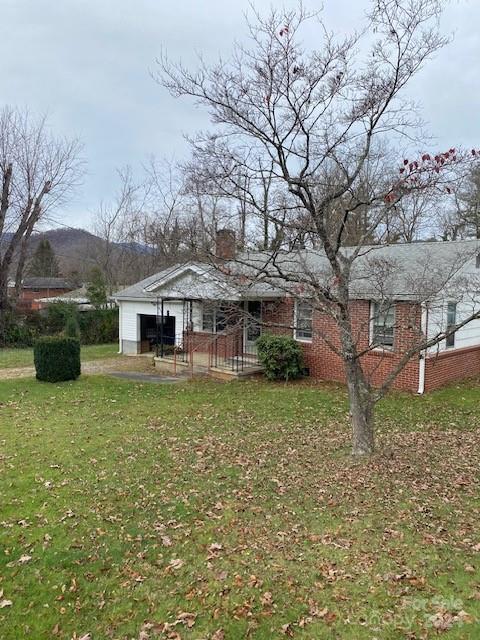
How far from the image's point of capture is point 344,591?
377cm

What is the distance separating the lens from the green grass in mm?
17175

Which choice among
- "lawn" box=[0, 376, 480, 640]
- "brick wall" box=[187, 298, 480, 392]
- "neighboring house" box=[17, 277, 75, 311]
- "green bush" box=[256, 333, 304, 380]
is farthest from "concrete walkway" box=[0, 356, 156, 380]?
"neighboring house" box=[17, 277, 75, 311]

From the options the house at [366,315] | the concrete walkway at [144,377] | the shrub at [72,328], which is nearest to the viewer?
the house at [366,315]

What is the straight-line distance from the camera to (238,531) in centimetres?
483

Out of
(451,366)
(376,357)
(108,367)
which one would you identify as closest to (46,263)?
(108,367)

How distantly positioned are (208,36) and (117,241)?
30.0 metres

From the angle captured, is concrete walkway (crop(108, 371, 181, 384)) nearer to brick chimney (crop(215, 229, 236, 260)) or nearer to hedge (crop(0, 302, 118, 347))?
brick chimney (crop(215, 229, 236, 260))

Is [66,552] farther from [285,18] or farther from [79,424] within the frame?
→ [285,18]

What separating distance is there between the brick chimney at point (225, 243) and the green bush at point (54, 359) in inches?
314

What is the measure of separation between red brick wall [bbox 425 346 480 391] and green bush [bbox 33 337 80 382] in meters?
9.97

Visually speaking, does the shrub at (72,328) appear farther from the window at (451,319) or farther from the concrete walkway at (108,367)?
the window at (451,319)

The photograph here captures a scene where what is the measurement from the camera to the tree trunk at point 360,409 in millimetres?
6578

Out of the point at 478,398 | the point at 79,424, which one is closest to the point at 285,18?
the point at 79,424

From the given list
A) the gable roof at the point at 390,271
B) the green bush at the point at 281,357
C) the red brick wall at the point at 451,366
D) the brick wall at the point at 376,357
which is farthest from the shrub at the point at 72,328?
the red brick wall at the point at 451,366
